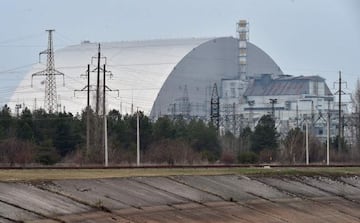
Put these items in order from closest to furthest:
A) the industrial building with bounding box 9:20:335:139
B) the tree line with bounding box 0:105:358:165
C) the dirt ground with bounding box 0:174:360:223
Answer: the dirt ground with bounding box 0:174:360:223 → the tree line with bounding box 0:105:358:165 → the industrial building with bounding box 9:20:335:139

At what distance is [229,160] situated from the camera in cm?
6469

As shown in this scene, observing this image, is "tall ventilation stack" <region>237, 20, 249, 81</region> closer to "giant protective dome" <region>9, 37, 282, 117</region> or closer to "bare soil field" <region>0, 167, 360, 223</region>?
"giant protective dome" <region>9, 37, 282, 117</region>

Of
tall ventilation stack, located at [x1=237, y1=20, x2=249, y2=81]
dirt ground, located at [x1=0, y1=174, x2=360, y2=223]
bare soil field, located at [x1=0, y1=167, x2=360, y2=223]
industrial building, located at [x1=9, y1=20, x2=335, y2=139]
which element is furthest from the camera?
tall ventilation stack, located at [x1=237, y1=20, x2=249, y2=81]

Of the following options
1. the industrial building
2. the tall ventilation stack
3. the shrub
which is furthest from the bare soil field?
the tall ventilation stack

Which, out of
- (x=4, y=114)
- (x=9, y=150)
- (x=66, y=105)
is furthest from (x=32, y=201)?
(x=66, y=105)

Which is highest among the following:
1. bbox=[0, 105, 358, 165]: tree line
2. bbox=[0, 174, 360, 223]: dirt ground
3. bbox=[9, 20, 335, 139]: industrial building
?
bbox=[9, 20, 335, 139]: industrial building

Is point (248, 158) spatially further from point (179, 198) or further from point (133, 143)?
point (179, 198)

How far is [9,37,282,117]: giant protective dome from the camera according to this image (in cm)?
13800

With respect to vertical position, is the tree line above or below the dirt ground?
above

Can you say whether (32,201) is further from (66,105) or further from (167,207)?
(66,105)

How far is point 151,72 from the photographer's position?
146 meters

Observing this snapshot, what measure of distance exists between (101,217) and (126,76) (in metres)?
120

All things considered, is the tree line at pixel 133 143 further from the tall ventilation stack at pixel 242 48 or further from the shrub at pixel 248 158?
the tall ventilation stack at pixel 242 48

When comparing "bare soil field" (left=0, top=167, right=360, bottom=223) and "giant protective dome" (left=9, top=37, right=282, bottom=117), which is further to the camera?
"giant protective dome" (left=9, top=37, right=282, bottom=117)
